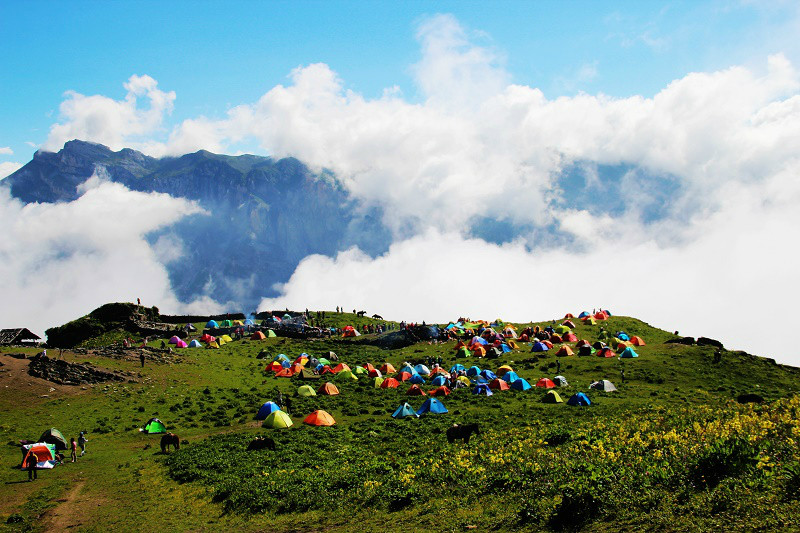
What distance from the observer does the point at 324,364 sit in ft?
197

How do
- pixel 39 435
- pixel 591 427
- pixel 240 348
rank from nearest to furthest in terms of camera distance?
1. pixel 591 427
2. pixel 39 435
3. pixel 240 348

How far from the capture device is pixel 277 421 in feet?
122

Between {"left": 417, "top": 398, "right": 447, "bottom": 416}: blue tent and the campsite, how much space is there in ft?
0.42

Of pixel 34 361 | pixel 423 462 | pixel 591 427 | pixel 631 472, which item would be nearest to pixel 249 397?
pixel 34 361

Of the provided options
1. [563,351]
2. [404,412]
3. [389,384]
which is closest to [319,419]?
[404,412]

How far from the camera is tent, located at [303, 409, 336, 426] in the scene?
122 feet

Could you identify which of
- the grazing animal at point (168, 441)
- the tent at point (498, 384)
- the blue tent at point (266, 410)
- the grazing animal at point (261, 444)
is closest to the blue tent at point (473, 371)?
the tent at point (498, 384)

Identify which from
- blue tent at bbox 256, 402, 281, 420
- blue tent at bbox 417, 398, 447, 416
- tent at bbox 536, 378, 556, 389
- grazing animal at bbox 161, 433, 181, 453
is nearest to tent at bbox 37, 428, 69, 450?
grazing animal at bbox 161, 433, 181, 453

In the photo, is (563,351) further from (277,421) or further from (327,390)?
(277,421)

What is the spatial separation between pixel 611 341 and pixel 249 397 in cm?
4843

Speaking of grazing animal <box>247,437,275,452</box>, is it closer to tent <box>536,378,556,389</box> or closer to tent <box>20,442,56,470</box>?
tent <box>20,442,56,470</box>

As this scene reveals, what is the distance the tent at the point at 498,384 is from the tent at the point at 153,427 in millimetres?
30594

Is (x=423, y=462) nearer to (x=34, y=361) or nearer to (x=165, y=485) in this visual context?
(x=165, y=485)

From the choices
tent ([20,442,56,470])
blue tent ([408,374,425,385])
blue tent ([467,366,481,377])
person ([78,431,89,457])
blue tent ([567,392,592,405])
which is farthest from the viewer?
blue tent ([467,366,481,377])
